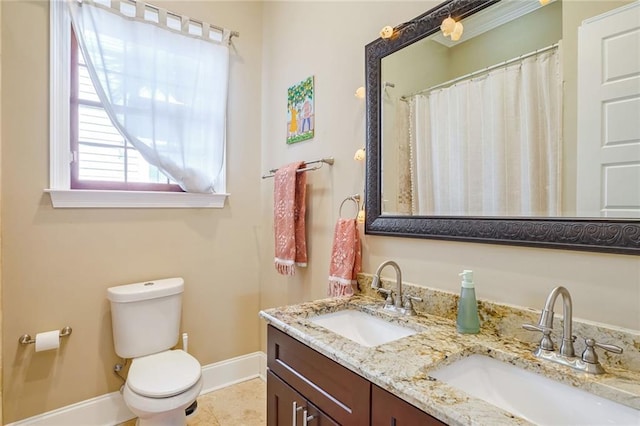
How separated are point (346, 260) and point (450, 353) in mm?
697

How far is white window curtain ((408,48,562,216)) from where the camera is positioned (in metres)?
1.01

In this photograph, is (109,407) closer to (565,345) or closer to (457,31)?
(565,345)

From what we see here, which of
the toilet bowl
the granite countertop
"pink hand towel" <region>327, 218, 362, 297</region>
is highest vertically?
"pink hand towel" <region>327, 218, 362, 297</region>

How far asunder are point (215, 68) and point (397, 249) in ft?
5.51

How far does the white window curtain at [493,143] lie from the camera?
1.01 metres

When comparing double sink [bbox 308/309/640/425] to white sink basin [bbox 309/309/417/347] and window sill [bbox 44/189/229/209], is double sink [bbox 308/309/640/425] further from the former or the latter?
window sill [bbox 44/189/229/209]

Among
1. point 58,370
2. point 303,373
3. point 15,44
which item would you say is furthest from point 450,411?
point 15,44

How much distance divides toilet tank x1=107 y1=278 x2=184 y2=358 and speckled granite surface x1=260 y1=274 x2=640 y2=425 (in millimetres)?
926

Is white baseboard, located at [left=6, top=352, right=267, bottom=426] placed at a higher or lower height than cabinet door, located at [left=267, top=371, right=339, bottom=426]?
lower

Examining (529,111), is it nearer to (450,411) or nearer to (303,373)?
(450,411)

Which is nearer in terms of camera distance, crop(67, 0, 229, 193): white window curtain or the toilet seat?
the toilet seat

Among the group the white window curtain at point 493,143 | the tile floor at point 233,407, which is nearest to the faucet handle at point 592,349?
the white window curtain at point 493,143

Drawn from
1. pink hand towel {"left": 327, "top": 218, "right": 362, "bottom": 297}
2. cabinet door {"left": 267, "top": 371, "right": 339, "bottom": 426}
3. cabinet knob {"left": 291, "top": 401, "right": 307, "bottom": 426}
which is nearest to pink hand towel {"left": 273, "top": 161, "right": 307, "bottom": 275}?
pink hand towel {"left": 327, "top": 218, "right": 362, "bottom": 297}

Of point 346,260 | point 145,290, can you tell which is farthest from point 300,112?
point 145,290
